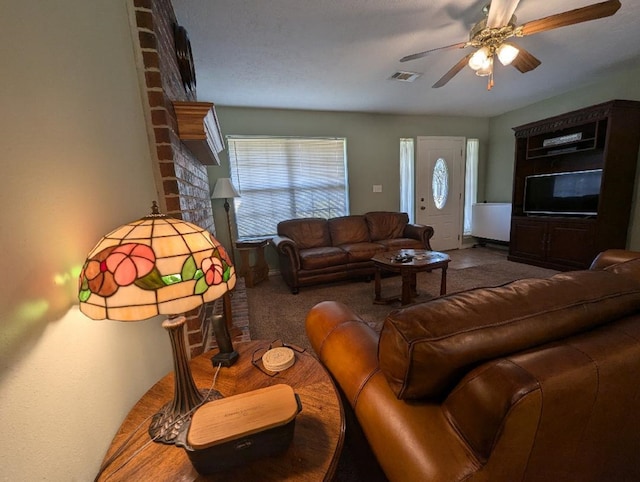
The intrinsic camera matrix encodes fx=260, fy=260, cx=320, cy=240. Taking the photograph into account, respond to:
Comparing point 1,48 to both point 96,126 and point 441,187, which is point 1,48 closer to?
point 96,126

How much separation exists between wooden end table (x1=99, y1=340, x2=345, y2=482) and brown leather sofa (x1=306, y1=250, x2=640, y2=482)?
118mm

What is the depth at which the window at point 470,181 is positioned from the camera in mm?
5008

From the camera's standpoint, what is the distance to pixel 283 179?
4059 millimetres

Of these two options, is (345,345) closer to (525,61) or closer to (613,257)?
(613,257)

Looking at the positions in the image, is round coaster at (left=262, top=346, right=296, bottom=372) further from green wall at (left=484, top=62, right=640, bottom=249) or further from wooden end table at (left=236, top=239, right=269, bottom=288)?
green wall at (left=484, top=62, right=640, bottom=249)

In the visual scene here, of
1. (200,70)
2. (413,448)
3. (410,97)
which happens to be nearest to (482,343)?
(413,448)

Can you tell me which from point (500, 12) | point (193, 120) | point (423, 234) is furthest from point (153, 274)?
point (423, 234)

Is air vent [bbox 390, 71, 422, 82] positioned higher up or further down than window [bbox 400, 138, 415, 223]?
higher up

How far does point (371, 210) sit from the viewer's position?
4.60 meters

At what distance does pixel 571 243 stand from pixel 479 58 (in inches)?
114

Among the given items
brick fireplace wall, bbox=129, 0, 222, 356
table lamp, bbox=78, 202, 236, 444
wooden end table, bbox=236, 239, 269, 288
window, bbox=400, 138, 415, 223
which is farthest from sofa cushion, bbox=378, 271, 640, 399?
window, bbox=400, 138, 415, 223

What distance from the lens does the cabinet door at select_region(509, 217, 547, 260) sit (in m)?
3.73

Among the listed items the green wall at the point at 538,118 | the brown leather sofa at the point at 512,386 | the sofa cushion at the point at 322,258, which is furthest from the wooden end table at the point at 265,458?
the green wall at the point at 538,118

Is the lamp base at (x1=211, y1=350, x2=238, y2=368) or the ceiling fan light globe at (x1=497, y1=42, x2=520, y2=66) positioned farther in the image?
the ceiling fan light globe at (x1=497, y1=42, x2=520, y2=66)
